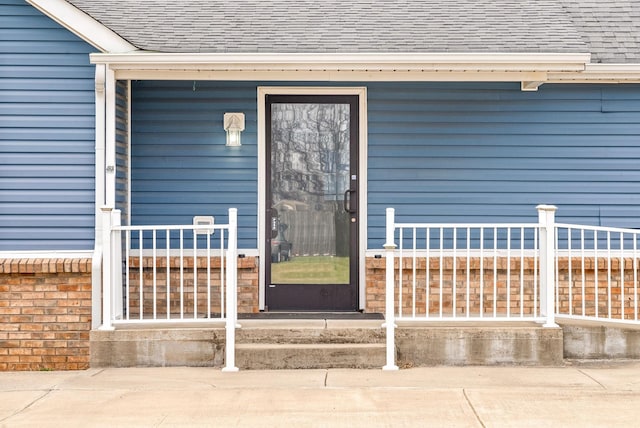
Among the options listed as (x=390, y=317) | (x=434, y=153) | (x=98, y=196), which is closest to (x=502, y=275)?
(x=434, y=153)

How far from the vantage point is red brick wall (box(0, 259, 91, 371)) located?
25.4ft

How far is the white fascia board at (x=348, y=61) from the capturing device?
7688 mm

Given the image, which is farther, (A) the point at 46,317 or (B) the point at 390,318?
(A) the point at 46,317

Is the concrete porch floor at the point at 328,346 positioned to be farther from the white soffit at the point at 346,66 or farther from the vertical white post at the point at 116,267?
the white soffit at the point at 346,66

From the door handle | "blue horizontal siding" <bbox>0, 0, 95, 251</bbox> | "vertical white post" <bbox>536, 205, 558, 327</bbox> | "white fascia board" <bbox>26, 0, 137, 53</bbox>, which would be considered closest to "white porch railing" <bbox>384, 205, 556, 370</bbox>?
the door handle

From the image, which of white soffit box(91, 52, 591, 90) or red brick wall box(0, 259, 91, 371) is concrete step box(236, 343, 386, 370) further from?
white soffit box(91, 52, 591, 90)

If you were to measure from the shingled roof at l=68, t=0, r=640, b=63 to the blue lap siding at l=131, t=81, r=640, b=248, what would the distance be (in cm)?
54

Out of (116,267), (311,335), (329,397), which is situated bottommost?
(329,397)

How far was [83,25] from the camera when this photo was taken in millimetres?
7758

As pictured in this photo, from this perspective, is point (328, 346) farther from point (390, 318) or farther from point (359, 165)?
point (359, 165)

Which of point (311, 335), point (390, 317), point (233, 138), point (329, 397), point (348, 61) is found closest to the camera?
point (329, 397)

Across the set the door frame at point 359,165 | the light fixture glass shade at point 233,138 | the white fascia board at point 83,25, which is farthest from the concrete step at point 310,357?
the white fascia board at point 83,25

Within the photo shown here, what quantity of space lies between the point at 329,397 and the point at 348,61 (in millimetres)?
3073

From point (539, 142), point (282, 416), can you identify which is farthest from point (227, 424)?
point (539, 142)
